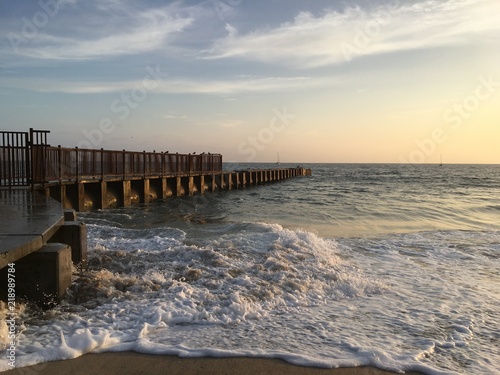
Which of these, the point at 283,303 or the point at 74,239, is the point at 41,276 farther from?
the point at 283,303

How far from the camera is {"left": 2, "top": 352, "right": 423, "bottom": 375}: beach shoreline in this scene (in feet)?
12.1

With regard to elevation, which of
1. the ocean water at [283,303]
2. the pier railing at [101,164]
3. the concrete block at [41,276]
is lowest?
the ocean water at [283,303]

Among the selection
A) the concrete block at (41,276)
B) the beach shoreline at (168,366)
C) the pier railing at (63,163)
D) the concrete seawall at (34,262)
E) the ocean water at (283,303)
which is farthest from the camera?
the pier railing at (63,163)

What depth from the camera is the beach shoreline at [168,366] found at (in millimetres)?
3676

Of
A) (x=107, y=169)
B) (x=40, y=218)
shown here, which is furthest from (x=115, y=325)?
(x=107, y=169)

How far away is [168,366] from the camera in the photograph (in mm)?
3799

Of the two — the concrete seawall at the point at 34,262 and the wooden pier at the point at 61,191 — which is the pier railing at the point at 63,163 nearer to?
the wooden pier at the point at 61,191

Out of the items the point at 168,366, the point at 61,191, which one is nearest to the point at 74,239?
the point at 168,366

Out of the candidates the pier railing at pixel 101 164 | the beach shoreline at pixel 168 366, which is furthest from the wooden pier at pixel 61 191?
the beach shoreline at pixel 168 366

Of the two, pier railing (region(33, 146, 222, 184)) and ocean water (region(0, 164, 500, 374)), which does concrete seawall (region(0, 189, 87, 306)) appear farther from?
pier railing (region(33, 146, 222, 184))

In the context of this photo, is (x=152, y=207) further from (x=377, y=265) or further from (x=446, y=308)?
(x=446, y=308)

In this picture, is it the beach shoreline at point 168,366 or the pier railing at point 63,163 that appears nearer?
the beach shoreline at point 168,366

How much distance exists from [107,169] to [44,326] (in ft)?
48.5

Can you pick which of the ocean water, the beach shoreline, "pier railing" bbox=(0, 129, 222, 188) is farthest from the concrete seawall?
"pier railing" bbox=(0, 129, 222, 188)
